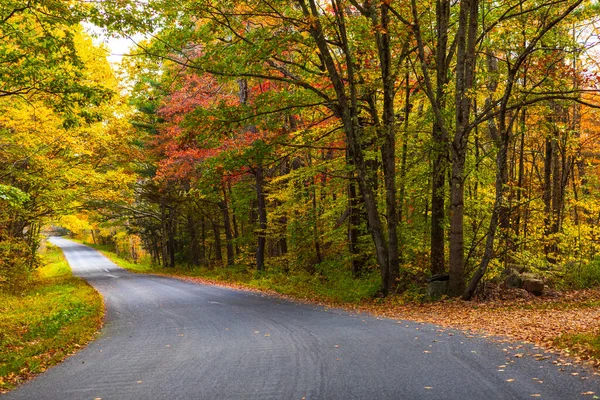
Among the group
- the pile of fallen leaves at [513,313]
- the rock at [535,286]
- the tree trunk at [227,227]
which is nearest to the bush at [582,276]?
the pile of fallen leaves at [513,313]

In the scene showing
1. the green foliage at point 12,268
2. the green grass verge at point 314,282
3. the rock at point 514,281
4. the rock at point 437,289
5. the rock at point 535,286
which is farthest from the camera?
the green foliage at point 12,268

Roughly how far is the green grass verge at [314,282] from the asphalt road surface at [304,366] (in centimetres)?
480

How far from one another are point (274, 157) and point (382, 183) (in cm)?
429

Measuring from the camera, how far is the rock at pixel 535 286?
13.5m

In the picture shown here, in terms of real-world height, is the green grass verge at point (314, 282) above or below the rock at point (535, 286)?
below

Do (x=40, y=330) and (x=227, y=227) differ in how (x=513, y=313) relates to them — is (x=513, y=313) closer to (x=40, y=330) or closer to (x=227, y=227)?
(x=40, y=330)

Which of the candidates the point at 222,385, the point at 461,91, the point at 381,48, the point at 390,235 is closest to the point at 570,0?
the point at 461,91

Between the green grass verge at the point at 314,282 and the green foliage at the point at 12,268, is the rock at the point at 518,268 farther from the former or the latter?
the green foliage at the point at 12,268

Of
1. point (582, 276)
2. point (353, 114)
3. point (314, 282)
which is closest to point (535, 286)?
point (582, 276)

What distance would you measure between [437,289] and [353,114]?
5.68 meters

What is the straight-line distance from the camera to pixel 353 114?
14.3m

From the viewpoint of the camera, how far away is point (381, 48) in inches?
537

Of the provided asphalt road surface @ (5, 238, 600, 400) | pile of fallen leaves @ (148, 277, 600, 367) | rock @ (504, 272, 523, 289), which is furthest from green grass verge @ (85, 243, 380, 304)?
asphalt road surface @ (5, 238, 600, 400)

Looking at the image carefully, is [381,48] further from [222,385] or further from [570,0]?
[222,385]
